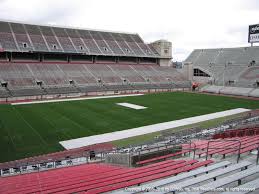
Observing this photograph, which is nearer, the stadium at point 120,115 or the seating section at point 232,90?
the stadium at point 120,115

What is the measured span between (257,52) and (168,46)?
63.2 feet

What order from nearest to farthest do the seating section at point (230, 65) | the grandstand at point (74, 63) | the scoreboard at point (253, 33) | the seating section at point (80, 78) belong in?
the seating section at point (80, 78)
the grandstand at point (74, 63)
the seating section at point (230, 65)
the scoreboard at point (253, 33)

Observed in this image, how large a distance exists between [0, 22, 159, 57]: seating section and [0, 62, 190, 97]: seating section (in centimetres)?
310

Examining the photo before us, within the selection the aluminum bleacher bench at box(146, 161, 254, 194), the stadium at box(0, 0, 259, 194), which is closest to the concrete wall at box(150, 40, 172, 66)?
the stadium at box(0, 0, 259, 194)

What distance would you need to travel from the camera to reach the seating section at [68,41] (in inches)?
1908

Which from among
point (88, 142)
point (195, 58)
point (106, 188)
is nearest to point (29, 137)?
point (88, 142)

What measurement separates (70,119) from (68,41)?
32.9m

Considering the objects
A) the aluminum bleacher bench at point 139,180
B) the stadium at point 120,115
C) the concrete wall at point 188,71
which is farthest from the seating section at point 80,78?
the aluminum bleacher bench at point 139,180

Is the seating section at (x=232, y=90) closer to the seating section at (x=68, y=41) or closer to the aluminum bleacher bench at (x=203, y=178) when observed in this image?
the seating section at (x=68, y=41)

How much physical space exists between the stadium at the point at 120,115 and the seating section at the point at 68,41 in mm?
203

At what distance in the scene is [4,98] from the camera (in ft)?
119

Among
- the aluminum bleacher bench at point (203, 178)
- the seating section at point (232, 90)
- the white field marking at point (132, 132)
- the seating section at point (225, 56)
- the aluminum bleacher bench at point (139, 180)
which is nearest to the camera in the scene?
the aluminum bleacher bench at point (203, 178)

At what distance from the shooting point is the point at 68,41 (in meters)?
54.2

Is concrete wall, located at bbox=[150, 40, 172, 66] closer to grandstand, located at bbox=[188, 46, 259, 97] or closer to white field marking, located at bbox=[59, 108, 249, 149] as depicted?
grandstand, located at bbox=[188, 46, 259, 97]
